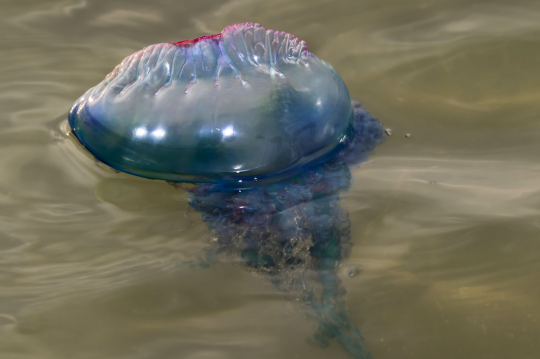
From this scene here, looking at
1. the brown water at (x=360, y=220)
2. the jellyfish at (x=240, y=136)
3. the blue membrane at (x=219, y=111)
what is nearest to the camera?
the brown water at (x=360, y=220)

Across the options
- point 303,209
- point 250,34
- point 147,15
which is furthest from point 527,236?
point 147,15

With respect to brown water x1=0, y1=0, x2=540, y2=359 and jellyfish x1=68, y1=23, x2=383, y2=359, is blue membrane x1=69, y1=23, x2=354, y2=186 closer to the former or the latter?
jellyfish x1=68, y1=23, x2=383, y2=359

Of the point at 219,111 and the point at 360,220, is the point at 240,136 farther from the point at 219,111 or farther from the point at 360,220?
the point at 360,220

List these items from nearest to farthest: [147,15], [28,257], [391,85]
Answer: [28,257] → [391,85] → [147,15]

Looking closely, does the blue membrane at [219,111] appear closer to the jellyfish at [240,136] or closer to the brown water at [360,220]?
the jellyfish at [240,136]

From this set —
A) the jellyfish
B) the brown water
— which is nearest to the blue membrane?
the jellyfish

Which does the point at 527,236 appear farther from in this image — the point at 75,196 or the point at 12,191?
the point at 12,191

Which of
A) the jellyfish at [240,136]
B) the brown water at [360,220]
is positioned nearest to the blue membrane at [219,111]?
the jellyfish at [240,136]
